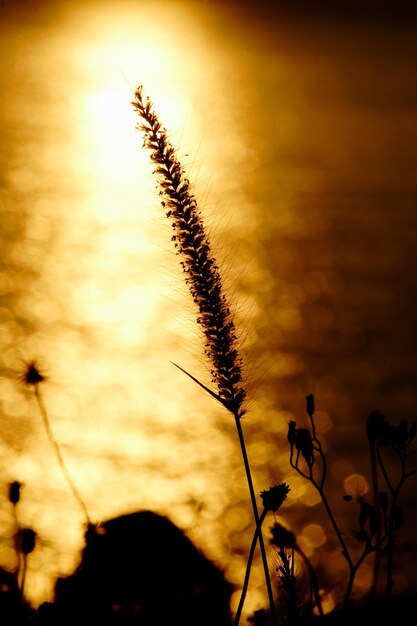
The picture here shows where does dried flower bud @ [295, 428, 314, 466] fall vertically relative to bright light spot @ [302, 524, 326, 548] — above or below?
below

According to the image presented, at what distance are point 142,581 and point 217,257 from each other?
0.96 meters

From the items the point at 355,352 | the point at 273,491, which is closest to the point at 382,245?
the point at 355,352

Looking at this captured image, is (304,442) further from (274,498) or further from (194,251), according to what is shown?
(194,251)

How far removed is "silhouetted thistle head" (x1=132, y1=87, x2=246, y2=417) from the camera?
933mm

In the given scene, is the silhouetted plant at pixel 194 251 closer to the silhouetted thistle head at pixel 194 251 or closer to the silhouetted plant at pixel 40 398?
the silhouetted thistle head at pixel 194 251

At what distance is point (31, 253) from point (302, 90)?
135cm

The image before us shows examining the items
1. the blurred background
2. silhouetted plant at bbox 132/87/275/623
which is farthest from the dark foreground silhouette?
silhouetted plant at bbox 132/87/275/623

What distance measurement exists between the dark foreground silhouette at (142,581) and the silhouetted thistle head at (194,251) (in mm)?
500

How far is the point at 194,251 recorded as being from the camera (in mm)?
943

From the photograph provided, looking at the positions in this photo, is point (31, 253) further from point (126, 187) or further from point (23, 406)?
point (23, 406)

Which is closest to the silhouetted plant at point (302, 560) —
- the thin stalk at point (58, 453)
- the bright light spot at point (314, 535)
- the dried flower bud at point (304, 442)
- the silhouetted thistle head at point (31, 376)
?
the bright light spot at point (314, 535)

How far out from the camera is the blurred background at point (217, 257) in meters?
1.48

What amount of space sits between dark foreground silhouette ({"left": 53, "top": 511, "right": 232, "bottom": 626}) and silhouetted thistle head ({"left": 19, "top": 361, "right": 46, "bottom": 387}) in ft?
1.42

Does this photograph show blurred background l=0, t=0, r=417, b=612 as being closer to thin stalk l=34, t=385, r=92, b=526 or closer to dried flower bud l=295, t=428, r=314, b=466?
thin stalk l=34, t=385, r=92, b=526
